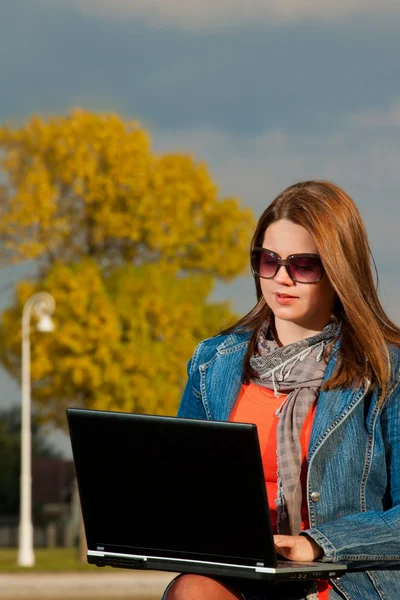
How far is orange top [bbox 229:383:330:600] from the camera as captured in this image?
299 centimetres

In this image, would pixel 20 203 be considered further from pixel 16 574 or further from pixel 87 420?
pixel 87 420

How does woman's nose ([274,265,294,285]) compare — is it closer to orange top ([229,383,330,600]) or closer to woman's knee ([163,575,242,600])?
orange top ([229,383,330,600])

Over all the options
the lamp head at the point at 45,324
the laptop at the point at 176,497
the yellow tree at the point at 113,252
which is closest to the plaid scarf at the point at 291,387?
the laptop at the point at 176,497

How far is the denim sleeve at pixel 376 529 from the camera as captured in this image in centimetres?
282

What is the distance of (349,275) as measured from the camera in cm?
310

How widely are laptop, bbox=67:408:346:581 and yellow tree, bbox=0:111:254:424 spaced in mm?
18542

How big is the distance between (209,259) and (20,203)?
3.52 meters

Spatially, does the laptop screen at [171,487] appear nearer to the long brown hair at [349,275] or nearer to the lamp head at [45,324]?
the long brown hair at [349,275]

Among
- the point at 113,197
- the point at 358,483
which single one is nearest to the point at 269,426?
the point at 358,483

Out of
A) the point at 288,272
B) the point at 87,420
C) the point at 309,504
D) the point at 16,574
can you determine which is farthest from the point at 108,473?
the point at 16,574

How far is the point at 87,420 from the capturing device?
9.28ft

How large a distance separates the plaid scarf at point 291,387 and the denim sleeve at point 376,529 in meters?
0.14

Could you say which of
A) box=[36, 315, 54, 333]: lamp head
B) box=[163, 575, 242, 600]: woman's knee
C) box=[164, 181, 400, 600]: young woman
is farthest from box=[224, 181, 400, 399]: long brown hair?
box=[36, 315, 54, 333]: lamp head

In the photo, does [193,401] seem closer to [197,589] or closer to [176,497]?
[176,497]
